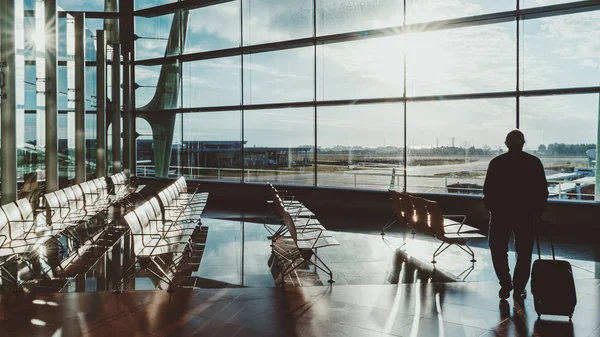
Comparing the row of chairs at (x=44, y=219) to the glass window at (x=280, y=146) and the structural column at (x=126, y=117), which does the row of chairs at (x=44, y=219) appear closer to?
the glass window at (x=280, y=146)

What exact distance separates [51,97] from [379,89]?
267 inches

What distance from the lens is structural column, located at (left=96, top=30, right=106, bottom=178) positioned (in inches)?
477

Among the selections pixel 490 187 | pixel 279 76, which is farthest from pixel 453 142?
pixel 490 187

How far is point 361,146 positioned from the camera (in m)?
11.2

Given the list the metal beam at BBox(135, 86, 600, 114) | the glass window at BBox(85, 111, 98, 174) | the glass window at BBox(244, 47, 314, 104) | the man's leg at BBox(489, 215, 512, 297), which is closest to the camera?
the man's leg at BBox(489, 215, 512, 297)

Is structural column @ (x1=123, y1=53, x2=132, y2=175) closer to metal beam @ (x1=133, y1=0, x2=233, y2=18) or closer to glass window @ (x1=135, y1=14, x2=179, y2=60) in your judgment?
glass window @ (x1=135, y1=14, x2=179, y2=60)

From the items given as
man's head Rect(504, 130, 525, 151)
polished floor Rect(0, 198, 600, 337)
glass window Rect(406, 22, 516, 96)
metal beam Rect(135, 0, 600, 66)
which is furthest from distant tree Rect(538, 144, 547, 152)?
man's head Rect(504, 130, 525, 151)

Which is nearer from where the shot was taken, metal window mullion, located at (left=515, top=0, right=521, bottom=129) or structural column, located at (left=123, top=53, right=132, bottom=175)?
metal window mullion, located at (left=515, top=0, right=521, bottom=129)

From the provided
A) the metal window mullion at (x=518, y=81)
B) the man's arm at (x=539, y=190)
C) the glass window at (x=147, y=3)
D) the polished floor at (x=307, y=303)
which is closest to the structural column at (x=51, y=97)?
the polished floor at (x=307, y=303)

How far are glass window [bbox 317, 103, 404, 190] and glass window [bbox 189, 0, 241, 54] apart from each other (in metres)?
3.75

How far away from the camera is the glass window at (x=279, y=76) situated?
38.6 feet

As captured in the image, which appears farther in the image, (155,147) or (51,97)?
(155,147)

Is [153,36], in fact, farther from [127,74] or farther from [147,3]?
[127,74]

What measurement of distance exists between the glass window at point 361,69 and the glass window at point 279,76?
352 millimetres
